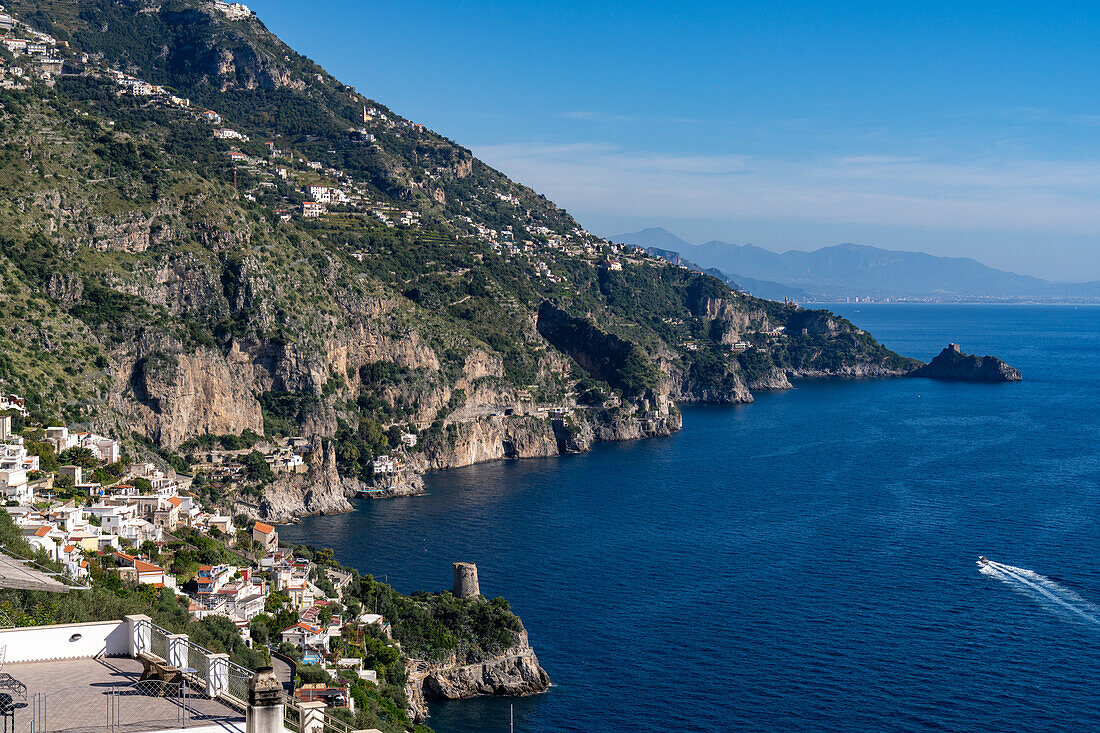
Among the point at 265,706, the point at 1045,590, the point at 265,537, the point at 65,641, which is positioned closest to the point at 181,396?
the point at 265,537

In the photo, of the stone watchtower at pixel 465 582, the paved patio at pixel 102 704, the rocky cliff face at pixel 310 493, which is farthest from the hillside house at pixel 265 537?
the paved patio at pixel 102 704

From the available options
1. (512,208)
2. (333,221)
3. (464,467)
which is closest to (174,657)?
(464,467)

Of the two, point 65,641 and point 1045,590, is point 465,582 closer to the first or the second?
point 1045,590

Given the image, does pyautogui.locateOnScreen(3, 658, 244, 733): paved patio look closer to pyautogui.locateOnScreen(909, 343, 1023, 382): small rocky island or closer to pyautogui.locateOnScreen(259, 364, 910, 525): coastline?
pyautogui.locateOnScreen(259, 364, 910, 525): coastline

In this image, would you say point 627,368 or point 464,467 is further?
point 627,368

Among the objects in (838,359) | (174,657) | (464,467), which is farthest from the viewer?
(838,359)

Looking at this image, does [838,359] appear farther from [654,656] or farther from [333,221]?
[654,656]

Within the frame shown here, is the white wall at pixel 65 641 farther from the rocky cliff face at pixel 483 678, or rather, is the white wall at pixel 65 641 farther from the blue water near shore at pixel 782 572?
the rocky cliff face at pixel 483 678
